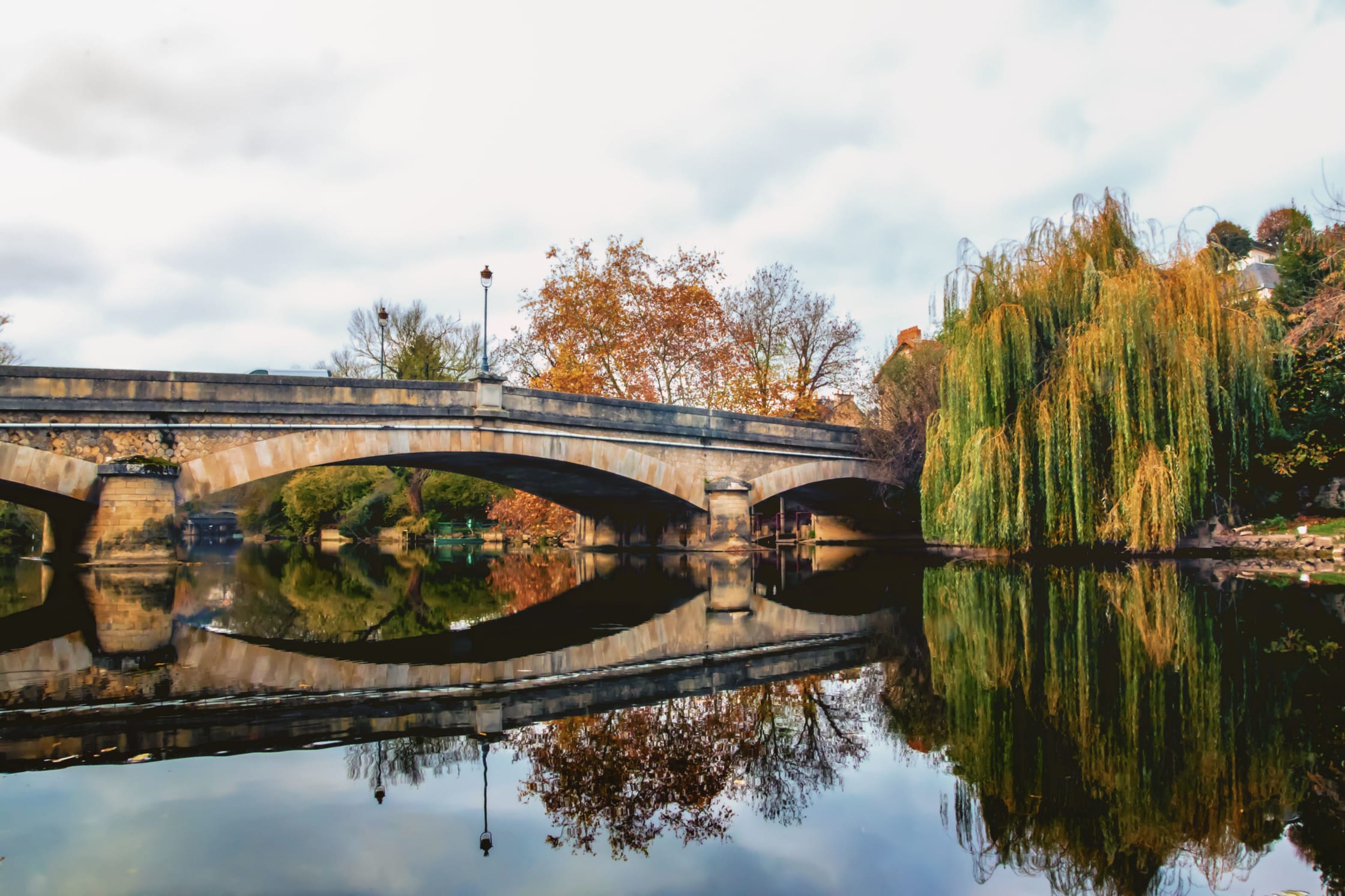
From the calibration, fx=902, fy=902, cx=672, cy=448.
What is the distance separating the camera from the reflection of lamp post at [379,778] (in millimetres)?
3174

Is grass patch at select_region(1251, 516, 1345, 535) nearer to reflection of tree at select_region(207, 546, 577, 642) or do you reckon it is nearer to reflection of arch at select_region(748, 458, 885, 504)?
reflection of arch at select_region(748, 458, 885, 504)

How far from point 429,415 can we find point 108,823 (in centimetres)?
1258

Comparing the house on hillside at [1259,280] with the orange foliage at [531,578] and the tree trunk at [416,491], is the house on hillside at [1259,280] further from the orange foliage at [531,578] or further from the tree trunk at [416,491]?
the tree trunk at [416,491]

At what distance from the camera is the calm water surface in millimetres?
2588

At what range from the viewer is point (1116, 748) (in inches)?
141

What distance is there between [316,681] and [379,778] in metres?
2.15

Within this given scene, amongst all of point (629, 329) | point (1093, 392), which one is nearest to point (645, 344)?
point (629, 329)

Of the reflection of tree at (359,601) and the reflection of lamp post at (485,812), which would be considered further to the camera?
the reflection of tree at (359,601)

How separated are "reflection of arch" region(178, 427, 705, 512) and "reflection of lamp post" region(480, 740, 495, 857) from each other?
11316 millimetres

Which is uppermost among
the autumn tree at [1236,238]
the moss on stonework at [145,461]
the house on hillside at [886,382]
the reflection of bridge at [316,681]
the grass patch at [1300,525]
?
the autumn tree at [1236,238]

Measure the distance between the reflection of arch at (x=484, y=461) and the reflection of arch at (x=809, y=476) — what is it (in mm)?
1703

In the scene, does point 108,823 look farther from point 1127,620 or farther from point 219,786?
point 1127,620

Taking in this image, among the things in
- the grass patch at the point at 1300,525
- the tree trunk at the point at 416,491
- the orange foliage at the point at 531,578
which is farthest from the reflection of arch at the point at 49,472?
the tree trunk at the point at 416,491

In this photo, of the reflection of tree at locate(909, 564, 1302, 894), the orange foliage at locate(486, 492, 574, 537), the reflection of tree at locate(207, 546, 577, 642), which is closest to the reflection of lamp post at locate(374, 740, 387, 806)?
the reflection of tree at locate(909, 564, 1302, 894)
